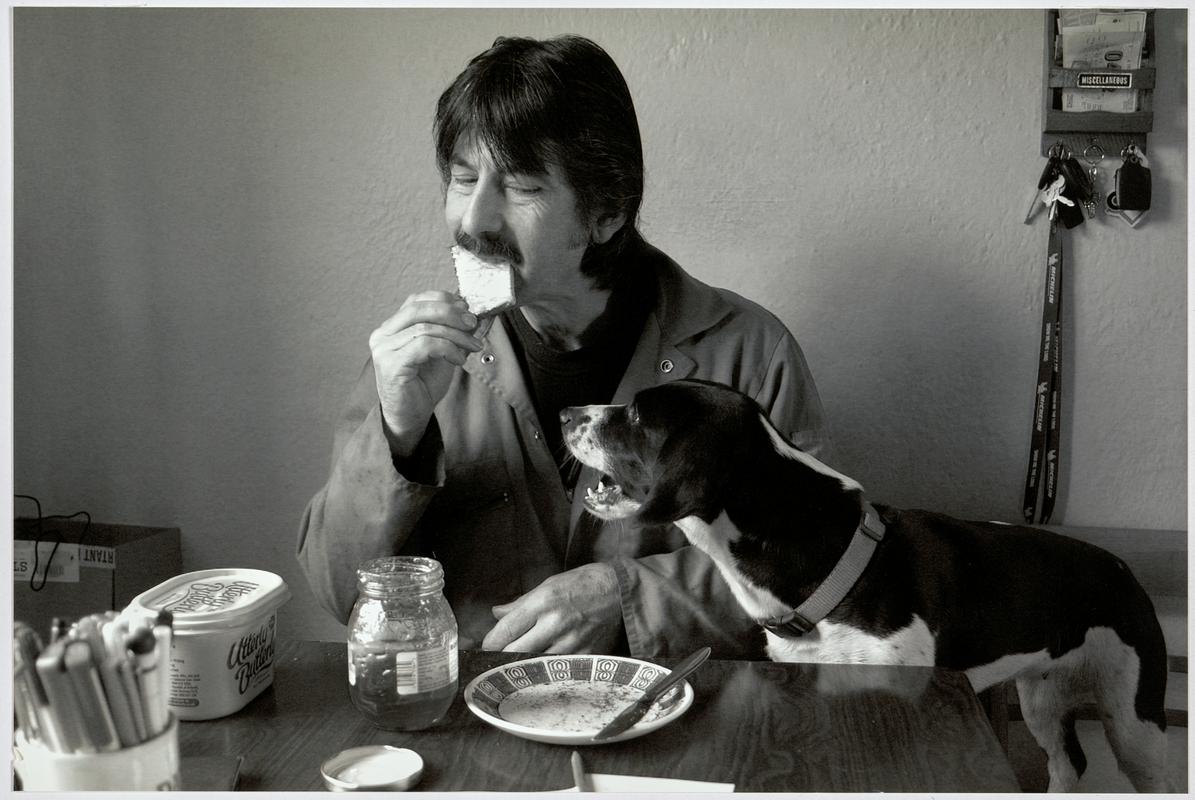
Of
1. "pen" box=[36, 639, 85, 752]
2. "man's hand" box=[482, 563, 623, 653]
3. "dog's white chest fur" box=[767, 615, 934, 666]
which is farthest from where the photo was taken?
"man's hand" box=[482, 563, 623, 653]

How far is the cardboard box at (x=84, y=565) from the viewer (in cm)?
123

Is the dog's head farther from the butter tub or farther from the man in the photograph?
the butter tub

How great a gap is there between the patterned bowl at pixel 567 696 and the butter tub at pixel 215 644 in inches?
8.3

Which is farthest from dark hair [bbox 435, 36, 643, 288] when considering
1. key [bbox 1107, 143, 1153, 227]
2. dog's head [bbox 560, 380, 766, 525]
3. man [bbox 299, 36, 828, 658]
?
key [bbox 1107, 143, 1153, 227]

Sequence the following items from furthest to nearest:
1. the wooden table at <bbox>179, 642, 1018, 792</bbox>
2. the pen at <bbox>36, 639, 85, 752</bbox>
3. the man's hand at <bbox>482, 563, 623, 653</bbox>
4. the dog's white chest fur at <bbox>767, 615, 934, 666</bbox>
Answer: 1. the man's hand at <bbox>482, 563, 623, 653</bbox>
2. the dog's white chest fur at <bbox>767, 615, 934, 666</bbox>
3. the wooden table at <bbox>179, 642, 1018, 792</bbox>
4. the pen at <bbox>36, 639, 85, 752</bbox>

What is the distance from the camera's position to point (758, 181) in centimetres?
124

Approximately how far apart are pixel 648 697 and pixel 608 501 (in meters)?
0.33

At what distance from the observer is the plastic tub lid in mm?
926

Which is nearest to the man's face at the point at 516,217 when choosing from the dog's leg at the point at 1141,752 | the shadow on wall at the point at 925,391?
the shadow on wall at the point at 925,391

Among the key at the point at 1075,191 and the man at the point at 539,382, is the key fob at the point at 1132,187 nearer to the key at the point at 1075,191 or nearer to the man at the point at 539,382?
the key at the point at 1075,191

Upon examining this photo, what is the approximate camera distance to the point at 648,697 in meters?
0.95

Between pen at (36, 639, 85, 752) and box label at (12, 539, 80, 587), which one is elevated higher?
pen at (36, 639, 85, 752)

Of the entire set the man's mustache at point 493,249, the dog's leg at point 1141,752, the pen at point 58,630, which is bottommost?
the dog's leg at point 1141,752

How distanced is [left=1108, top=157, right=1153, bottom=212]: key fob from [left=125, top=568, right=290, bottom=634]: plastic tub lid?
1.08m
